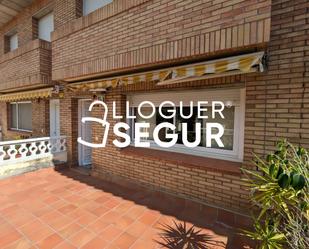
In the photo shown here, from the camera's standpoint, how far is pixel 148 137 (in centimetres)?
718

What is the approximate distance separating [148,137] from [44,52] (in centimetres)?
666

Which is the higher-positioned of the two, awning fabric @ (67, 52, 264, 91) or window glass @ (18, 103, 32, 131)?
awning fabric @ (67, 52, 264, 91)

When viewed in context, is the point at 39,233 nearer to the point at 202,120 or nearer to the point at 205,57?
the point at 202,120

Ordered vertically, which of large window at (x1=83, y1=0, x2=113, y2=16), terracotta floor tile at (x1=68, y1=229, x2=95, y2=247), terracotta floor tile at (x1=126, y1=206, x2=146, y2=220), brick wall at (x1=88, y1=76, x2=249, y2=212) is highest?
large window at (x1=83, y1=0, x2=113, y2=16)

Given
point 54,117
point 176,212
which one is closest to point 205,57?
point 176,212

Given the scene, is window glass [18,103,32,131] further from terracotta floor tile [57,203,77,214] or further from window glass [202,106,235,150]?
window glass [202,106,235,150]

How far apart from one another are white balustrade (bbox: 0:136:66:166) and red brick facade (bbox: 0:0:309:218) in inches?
138

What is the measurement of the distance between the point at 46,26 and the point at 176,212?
1135 centimetres

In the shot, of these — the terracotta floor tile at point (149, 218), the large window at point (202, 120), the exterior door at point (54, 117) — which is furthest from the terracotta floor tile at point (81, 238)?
the exterior door at point (54, 117)

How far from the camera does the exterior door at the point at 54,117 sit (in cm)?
1038

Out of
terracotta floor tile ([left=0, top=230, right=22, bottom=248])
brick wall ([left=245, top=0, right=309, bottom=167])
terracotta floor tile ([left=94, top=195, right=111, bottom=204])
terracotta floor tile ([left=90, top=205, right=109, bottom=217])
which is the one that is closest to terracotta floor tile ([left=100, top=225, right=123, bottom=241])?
terracotta floor tile ([left=90, top=205, right=109, bottom=217])

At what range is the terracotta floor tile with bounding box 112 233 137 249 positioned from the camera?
13.0 feet

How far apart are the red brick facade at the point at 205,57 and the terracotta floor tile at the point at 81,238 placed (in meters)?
2.59

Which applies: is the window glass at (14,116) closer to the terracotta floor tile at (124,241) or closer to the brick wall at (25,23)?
the brick wall at (25,23)
